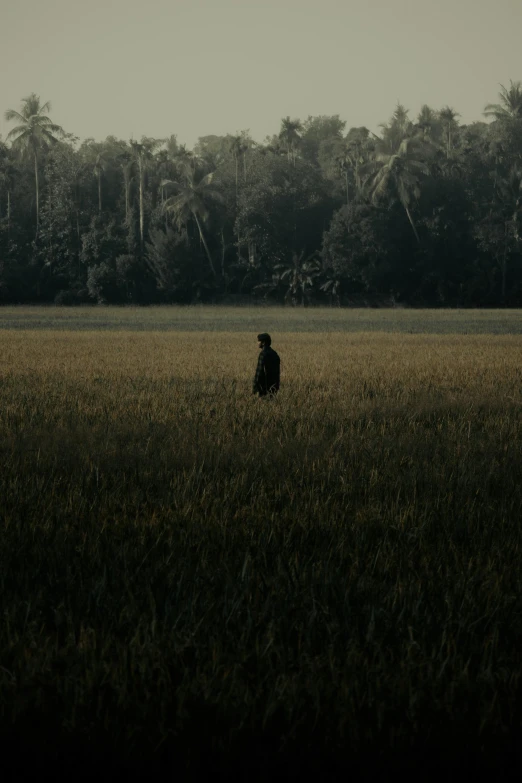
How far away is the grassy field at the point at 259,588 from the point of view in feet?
7.88

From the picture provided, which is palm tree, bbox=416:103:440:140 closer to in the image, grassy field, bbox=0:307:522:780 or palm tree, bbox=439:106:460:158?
palm tree, bbox=439:106:460:158

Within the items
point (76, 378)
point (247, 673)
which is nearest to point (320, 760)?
point (247, 673)

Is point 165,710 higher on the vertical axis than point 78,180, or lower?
lower

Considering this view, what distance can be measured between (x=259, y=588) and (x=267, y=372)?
21.4 feet

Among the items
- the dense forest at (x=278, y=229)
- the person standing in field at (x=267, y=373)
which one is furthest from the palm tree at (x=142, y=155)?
the person standing in field at (x=267, y=373)

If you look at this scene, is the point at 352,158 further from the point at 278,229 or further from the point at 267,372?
the point at 267,372

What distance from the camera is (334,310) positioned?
49.6 m

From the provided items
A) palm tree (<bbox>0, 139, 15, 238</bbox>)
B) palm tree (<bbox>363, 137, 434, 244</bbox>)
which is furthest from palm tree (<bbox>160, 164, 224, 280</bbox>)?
palm tree (<bbox>0, 139, 15, 238</bbox>)

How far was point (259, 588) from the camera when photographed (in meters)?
3.49

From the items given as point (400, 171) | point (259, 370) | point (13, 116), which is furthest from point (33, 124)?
point (259, 370)

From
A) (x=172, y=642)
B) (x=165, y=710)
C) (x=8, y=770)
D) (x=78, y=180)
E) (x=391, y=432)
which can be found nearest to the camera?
(x=8, y=770)

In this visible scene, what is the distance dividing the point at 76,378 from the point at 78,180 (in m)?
46.3

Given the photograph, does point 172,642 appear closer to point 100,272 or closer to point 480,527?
point 480,527

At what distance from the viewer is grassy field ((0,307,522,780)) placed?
94.6 inches
